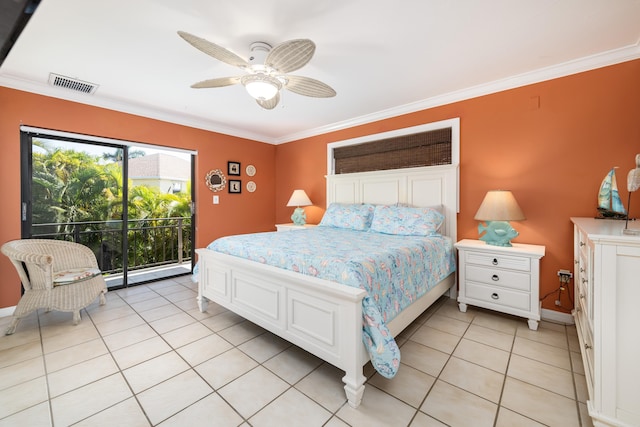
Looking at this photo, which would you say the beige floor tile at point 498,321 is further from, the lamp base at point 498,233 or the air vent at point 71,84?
the air vent at point 71,84

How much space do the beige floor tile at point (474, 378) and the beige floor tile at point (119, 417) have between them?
1.84m

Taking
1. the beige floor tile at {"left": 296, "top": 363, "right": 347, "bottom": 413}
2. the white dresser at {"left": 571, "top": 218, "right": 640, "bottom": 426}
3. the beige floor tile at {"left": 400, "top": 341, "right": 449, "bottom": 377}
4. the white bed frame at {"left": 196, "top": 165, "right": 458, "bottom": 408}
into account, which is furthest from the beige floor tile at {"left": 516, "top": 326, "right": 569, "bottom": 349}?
the beige floor tile at {"left": 296, "top": 363, "right": 347, "bottom": 413}

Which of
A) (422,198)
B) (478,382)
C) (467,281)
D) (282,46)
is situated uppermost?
(282,46)

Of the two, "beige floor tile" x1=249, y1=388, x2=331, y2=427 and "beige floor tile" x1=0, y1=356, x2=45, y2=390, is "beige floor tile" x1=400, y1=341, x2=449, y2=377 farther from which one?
"beige floor tile" x1=0, y1=356, x2=45, y2=390

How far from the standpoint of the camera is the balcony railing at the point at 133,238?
3364mm

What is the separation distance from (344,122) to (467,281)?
2.88 meters

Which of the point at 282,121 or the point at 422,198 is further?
the point at 282,121

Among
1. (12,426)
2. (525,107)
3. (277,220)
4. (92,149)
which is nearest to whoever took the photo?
(12,426)

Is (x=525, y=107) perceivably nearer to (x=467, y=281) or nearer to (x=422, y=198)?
(x=422, y=198)

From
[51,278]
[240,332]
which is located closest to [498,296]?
[240,332]

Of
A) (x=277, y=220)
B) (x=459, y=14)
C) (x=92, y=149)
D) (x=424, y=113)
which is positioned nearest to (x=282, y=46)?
(x=459, y=14)

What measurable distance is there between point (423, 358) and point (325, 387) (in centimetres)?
82

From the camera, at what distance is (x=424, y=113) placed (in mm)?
3459

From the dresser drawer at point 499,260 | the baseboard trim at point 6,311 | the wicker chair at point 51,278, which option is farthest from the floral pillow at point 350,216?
the baseboard trim at point 6,311
